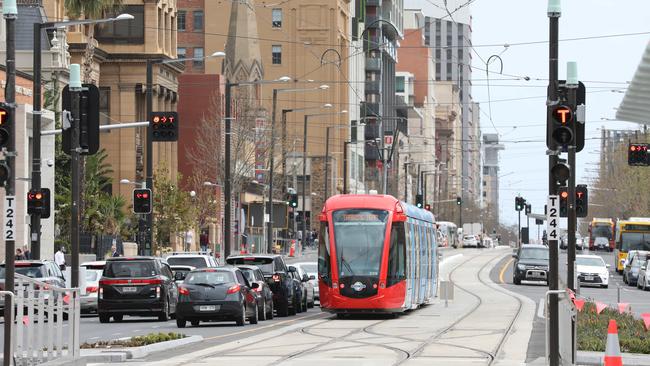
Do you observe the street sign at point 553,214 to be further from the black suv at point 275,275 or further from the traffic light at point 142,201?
the traffic light at point 142,201

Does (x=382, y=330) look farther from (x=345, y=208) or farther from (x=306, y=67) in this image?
(x=306, y=67)

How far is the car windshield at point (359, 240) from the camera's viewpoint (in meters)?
40.4

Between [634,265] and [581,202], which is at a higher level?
[581,202]

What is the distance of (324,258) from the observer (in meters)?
40.9

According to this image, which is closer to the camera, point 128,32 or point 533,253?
point 533,253

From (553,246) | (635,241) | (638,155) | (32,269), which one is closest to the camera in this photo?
(553,246)

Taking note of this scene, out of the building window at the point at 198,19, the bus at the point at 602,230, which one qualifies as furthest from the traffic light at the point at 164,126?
the building window at the point at 198,19

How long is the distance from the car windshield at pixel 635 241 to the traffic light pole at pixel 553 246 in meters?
63.5

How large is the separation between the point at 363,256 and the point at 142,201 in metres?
16.8

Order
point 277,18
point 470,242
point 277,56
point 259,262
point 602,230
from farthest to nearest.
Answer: point 470,242
point 277,56
point 277,18
point 602,230
point 259,262

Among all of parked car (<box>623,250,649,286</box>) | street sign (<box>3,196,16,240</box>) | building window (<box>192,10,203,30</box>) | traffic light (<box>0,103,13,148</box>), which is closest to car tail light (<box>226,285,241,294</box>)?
street sign (<box>3,196,16,240</box>)

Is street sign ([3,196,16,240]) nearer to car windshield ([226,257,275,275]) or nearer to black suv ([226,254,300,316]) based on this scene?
black suv ([226,254,300,316])

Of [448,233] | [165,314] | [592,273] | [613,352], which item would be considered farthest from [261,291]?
[448,233]

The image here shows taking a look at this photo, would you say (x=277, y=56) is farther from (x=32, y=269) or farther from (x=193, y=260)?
(x=32, y=269)
